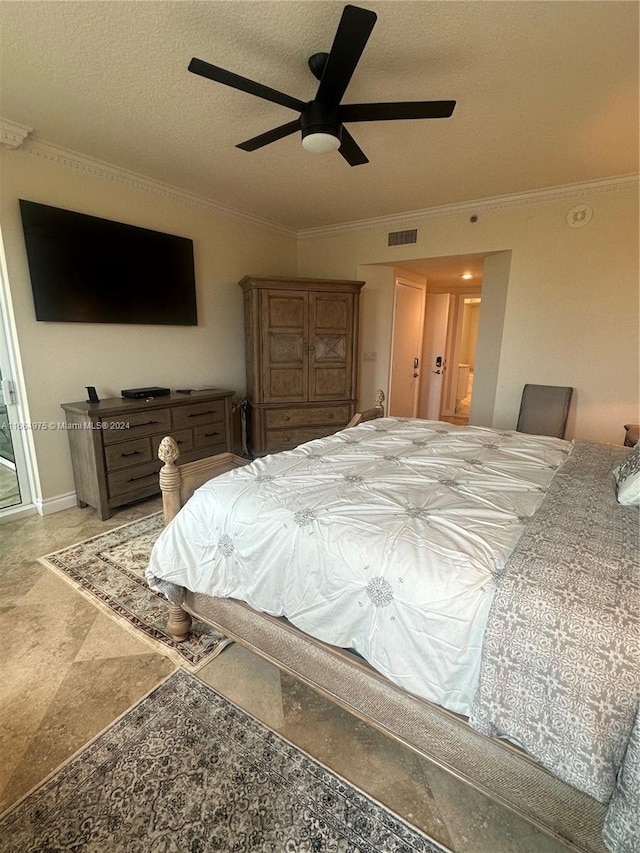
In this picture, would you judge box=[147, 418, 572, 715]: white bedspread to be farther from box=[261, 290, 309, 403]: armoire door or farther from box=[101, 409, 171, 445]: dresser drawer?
box=[261, 290, 309, 403]: armoire door

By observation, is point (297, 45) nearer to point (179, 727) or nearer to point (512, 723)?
point (512, 723)

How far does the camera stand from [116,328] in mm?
3297

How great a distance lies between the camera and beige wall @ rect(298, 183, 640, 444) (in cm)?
323

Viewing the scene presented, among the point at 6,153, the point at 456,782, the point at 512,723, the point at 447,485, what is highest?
the point at 6,153

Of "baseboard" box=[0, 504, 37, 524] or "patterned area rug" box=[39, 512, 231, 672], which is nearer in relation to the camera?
"patterned area rug" box=[39, 512, 231, 672]

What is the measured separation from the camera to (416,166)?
3006mm

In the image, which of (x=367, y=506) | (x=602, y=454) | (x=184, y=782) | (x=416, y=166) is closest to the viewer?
(x=184, y=782)

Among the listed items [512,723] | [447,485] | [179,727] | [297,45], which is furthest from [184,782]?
[297,45]

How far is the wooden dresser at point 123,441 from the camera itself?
2.86 m

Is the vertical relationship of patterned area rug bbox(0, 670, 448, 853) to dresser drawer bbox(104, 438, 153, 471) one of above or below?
below

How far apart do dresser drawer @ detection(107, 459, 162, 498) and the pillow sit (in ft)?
10.1

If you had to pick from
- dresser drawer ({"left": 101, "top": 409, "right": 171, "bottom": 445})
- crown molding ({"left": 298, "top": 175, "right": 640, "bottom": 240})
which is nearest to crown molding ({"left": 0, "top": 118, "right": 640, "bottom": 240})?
crown molding ({"left": 298, "top": 175, "right": 640, "bottom": 240})

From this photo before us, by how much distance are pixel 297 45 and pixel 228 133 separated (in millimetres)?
923

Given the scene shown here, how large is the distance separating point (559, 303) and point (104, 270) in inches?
156
